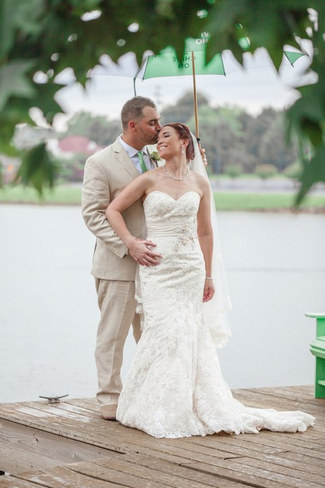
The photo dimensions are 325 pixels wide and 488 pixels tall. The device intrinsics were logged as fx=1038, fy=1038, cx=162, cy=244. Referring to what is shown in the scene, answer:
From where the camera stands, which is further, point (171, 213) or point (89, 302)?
point (89, 302)

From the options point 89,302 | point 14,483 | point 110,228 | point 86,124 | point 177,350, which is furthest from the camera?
point 89,302

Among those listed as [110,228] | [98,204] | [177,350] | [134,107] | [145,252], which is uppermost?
[134,107]

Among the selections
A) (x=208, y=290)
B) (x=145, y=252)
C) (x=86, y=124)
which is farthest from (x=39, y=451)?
(x=86, y=124)

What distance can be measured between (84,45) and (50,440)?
289cm

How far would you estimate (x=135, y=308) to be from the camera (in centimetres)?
487

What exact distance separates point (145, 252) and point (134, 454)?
0.97 metres

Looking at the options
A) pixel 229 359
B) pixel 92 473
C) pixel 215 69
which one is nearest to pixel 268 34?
pixel 92 473

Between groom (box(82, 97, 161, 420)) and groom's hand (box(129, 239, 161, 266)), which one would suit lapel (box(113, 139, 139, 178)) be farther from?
groom's hand (box(129, 239, 161, 266))

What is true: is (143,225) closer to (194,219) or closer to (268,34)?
(194,219)

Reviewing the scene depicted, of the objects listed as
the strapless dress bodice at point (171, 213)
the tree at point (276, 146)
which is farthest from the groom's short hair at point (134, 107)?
the tree at point (276, 146)

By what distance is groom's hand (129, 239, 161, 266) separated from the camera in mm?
4633

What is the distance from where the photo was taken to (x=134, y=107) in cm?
475

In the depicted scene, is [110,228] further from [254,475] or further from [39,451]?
[254,475]

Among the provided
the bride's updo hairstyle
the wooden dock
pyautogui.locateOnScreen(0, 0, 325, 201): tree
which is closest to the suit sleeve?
the bride's updo hairstyle
